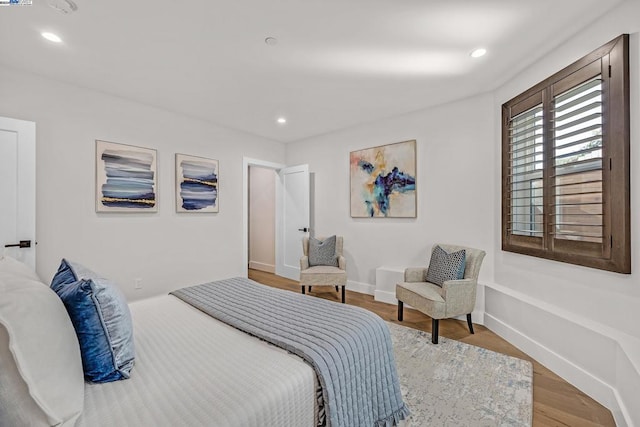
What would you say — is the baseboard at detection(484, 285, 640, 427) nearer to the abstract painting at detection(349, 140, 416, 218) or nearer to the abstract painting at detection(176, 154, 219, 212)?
the abstract painting at detection(349, 140, 416, 218)

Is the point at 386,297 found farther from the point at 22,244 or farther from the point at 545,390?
the point at 22,244

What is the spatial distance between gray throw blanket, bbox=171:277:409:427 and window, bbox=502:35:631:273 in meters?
1.68

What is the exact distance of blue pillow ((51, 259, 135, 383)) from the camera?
1045mm

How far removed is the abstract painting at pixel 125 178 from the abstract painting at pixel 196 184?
1.00 ft

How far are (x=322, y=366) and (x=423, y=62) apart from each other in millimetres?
2594

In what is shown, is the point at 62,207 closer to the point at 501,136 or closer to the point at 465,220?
the point at 465,220

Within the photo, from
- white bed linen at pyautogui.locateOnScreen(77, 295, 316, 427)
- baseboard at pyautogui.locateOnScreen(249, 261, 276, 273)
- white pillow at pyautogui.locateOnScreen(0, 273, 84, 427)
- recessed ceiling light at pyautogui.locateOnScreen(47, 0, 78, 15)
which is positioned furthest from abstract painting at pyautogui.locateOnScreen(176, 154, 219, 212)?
white pillow at pyautogui.locateOnScreen(0, 273, 84, 427)

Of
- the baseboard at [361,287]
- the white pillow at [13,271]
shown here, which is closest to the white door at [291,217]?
the baseboard at [361,287]

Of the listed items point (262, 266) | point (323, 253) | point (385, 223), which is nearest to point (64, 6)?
point (323, 253)

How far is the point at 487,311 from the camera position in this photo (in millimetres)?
2955

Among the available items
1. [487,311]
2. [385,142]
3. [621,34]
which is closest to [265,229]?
[385,142]

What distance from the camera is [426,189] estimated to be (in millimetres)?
3570

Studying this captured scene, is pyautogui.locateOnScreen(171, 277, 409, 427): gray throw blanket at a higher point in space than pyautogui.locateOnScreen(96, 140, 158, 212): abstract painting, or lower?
lower

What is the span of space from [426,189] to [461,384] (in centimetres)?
228
